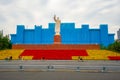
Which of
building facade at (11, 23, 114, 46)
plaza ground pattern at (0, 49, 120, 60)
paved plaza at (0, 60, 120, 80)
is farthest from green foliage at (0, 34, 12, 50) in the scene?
paved plaza at (0, 60, 120, 80)

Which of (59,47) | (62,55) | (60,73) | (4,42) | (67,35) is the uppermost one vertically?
(67,35)

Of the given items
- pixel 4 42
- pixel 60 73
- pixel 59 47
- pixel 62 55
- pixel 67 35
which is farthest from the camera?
pixel 67 35

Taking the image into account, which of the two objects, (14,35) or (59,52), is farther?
(14,35)

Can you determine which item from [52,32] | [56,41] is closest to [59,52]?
[56,41]

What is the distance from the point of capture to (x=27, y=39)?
230 feet

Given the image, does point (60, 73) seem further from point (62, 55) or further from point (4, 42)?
point (4, 42)

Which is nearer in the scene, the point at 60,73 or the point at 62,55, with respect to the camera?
the point at 60,73

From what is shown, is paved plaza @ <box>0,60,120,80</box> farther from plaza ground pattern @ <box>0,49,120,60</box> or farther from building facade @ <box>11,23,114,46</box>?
building facade @ <box>11,23,114,46</box>

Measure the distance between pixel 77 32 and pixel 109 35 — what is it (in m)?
10.7

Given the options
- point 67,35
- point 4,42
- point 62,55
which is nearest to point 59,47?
point 62,55

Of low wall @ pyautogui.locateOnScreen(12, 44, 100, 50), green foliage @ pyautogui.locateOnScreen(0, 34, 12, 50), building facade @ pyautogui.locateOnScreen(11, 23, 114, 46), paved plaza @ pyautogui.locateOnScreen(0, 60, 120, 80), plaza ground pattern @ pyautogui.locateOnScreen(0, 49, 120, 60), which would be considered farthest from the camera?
building facade @ pyautogui.locateOnScreen(11, 23, 114, 46)

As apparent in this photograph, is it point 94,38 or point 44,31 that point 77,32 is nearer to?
point 94,38

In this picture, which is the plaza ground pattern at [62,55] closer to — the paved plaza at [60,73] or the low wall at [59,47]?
the low wall at [59,47]

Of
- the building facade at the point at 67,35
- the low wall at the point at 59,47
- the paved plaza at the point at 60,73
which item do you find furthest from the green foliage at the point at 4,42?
the paved plaza at the point at 60,73
